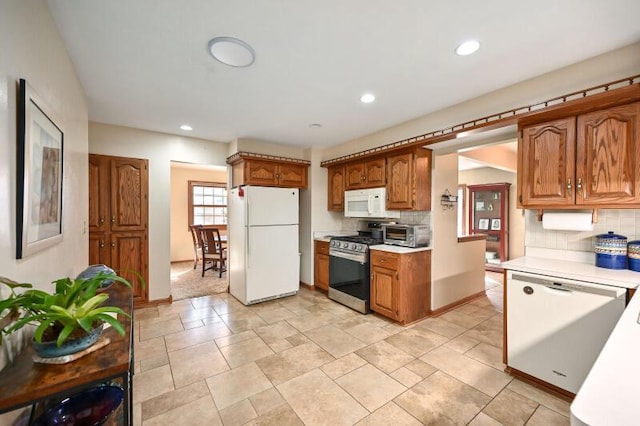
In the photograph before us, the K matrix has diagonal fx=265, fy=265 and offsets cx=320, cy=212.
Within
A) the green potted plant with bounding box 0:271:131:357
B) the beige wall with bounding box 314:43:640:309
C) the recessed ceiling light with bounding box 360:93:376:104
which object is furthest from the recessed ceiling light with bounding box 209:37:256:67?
the beige wall with bounding box 314:43:640:309

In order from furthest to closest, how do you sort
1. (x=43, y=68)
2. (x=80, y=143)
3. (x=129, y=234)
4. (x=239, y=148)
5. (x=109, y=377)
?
(x=239, y=148) < (x=129, y=234) < (x=80, y=143) < (x=43, y=68) < (x=109, y=377)

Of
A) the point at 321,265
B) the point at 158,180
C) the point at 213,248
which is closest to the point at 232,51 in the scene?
the point at 158,180

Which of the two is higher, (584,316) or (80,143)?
(80,143)

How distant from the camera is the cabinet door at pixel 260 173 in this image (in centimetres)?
385

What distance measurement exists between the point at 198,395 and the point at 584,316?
109 inches

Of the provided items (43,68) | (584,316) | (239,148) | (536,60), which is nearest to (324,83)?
(536,60)

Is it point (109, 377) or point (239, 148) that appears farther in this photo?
point (239, 148)

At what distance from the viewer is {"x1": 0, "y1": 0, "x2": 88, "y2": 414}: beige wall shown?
0.97m

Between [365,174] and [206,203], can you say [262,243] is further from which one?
[206,203]

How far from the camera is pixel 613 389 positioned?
67cm

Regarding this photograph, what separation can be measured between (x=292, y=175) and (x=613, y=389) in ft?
13.1

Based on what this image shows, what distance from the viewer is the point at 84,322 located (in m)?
0.89

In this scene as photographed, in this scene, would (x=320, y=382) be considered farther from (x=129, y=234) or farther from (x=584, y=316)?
(x=129, y=234)

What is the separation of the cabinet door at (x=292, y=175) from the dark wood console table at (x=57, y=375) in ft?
11.0
